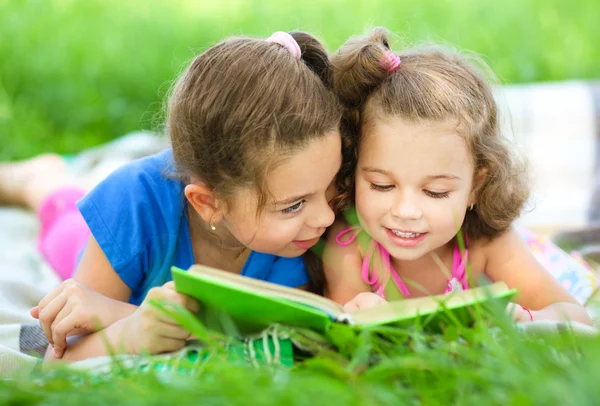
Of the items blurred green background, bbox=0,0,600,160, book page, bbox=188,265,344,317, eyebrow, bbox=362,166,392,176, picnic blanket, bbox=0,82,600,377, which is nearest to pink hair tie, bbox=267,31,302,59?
eyebrow, bbox=362,166,392,176

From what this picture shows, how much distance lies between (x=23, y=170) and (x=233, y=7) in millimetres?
2727

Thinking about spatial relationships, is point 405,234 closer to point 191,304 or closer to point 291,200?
point 291,200

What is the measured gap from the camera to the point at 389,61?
203cm

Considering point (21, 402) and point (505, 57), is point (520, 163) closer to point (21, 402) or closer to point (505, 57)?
point (21, 402)

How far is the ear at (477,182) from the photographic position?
2.05m

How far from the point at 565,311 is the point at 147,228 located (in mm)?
1124

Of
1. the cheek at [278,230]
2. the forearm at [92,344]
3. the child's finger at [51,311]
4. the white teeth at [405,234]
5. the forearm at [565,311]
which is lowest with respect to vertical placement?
the forearm at [565,311]

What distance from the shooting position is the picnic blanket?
9.86ft

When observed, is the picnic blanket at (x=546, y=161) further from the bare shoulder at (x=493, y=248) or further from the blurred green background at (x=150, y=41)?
the bare shoulder at (x=493, y=248)

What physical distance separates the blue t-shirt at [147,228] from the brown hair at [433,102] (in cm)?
32

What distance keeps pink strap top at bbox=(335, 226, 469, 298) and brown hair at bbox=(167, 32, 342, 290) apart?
1.23ft

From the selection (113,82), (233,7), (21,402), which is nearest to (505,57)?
(233,7)

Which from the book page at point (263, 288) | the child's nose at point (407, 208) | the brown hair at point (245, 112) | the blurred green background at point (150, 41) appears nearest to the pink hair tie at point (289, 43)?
the brown hair at point (245, 112)

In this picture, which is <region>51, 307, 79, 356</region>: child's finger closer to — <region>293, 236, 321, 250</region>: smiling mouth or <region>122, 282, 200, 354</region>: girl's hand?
<region>122, 282, 200, 354</region>: girl's hand
